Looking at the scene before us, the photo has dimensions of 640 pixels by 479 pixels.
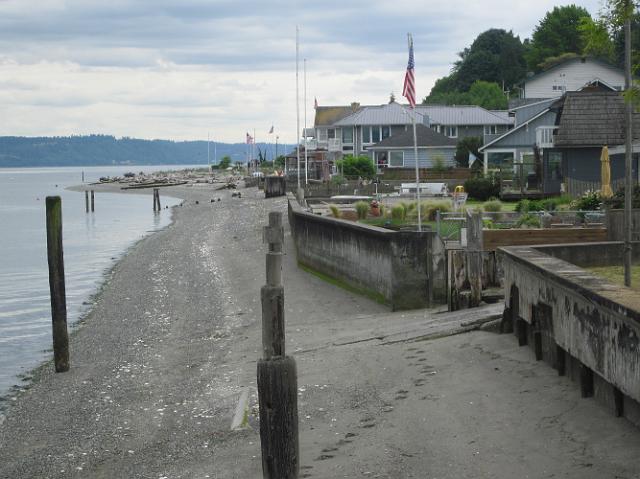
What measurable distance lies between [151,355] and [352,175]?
5616cm

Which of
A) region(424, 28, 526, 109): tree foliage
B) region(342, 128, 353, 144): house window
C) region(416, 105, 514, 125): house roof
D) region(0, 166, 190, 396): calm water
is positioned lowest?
region(0, 166, 190, 396): calm water

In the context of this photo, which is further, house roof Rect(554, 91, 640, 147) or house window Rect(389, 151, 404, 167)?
house window Rect(389, 151, 404, 167)

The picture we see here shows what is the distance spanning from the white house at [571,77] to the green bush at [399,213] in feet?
157

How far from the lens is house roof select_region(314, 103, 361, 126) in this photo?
392ft

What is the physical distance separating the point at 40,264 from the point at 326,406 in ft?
109

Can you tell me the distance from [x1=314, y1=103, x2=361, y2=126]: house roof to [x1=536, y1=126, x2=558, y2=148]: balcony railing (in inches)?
2825

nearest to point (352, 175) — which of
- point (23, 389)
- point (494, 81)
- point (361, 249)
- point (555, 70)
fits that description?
point (555, 70)

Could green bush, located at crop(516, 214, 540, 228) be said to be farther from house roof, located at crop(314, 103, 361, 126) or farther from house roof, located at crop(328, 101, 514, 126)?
house roof, located at crop(314, 103, 361, 126)

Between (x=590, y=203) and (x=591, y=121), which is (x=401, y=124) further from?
(x=590, y=203)

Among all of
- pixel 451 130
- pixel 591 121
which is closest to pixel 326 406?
pixel 591 121

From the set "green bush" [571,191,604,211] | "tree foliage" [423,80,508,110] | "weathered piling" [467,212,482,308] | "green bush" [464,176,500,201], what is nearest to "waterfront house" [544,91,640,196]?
"green bush" [464,176,500,201]

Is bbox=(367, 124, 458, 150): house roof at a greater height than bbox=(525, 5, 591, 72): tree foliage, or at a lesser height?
lesser

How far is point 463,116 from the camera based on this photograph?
97.4 m

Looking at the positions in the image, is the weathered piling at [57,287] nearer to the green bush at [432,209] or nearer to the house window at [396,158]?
the green bush at [432,209]
